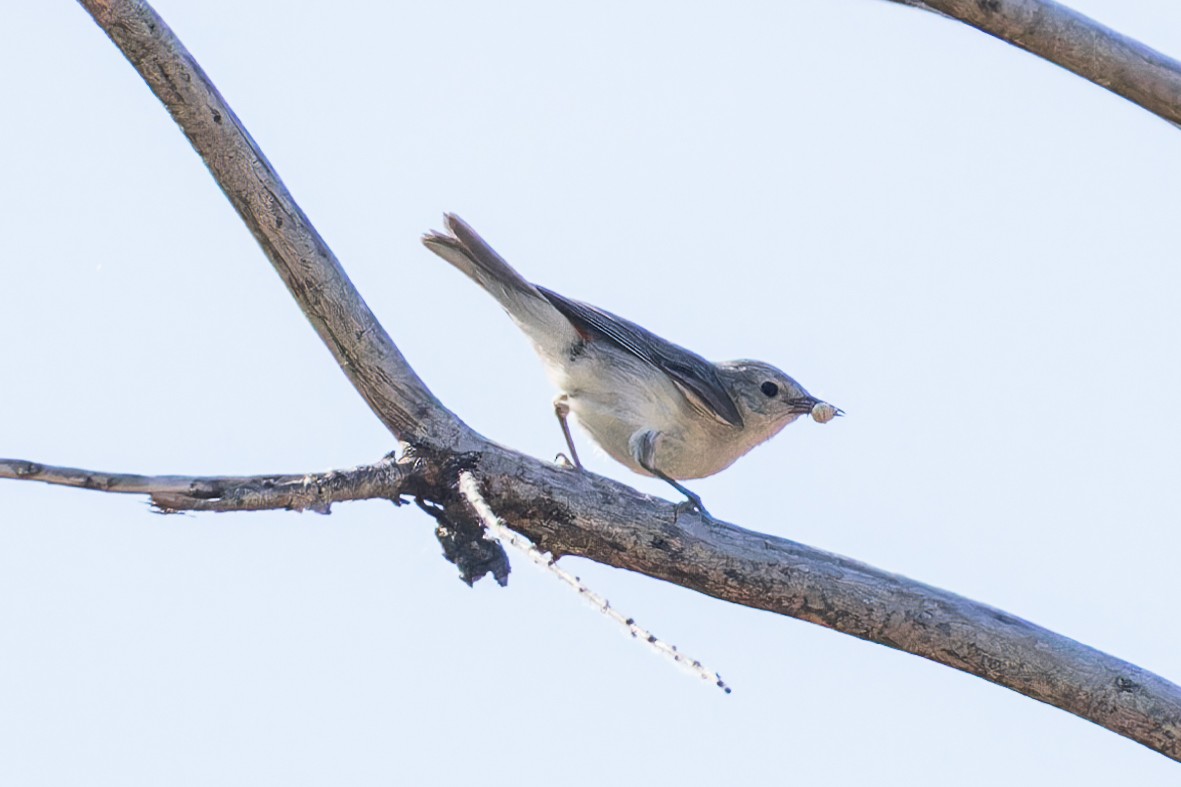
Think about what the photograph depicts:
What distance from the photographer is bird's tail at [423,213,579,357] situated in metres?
5.92

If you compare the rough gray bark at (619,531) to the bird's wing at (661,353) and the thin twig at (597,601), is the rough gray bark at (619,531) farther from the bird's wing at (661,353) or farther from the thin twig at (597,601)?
the bird's wing at (661,353)

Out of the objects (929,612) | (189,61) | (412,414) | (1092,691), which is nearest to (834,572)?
(929,612)

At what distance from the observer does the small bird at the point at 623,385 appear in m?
6.30

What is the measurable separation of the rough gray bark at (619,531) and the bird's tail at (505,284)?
145 cm

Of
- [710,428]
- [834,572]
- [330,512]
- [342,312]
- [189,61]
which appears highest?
[710,428]

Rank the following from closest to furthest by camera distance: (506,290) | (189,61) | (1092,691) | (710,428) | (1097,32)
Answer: (189,61) < (1097,32) < (1092,691) < (506,290) < (710,428)

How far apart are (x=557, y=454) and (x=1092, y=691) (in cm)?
271

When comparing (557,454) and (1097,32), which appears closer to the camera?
(1097,32)

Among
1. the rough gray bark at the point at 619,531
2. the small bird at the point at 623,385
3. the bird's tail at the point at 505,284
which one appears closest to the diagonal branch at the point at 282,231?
the rough gray bark at the point at 619,531

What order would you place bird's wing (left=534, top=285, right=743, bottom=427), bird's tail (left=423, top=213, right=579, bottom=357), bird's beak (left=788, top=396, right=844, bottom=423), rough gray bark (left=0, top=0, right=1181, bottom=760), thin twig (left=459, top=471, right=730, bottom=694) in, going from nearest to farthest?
thin twig (left=459, top=471, right=730, bottom=694), rough gray bark (left=0, top=0, right=1181, bottom=760), bird's tail (left=423, top=213, right=579, bottom=357), bird's wing (left=534, top=285, right=743, bottom=427), bird's beak (left=788, top=396, right=844, bottom=423)

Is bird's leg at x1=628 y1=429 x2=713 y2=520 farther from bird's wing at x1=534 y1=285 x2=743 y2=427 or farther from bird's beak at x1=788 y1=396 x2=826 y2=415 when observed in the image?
bird's beak at x1=788 y1=396 x2=826 y2=415

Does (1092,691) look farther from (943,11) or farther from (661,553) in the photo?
(943,11)

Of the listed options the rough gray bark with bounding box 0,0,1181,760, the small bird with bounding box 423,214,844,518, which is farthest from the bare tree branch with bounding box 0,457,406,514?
the small bird with bounding box 423,214,844,518

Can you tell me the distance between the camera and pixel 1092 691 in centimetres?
462
